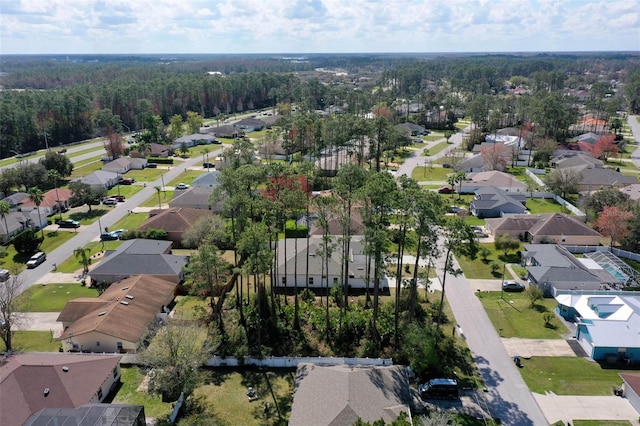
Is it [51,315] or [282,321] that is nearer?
[282,321]

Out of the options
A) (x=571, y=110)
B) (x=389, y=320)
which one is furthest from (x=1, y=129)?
(x=571, y=110)

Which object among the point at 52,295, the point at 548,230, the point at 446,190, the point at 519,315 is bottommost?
the point at 52,295

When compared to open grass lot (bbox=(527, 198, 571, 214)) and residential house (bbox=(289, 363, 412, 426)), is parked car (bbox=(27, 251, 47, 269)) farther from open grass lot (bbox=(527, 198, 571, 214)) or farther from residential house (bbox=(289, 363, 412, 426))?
open grass lot (bbox=(527, 198, 571, 214))

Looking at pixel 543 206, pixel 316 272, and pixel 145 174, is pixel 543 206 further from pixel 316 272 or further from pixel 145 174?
pixel 145 174

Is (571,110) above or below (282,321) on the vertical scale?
above

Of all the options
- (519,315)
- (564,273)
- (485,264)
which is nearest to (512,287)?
(519,315)

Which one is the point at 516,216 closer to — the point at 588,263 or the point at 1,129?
the point at 588,263

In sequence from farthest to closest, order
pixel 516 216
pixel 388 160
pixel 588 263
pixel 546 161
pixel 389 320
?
pixel 388 160, pixel 546 161, pixel 516 216, pixel 588 263, pixel 389 320
